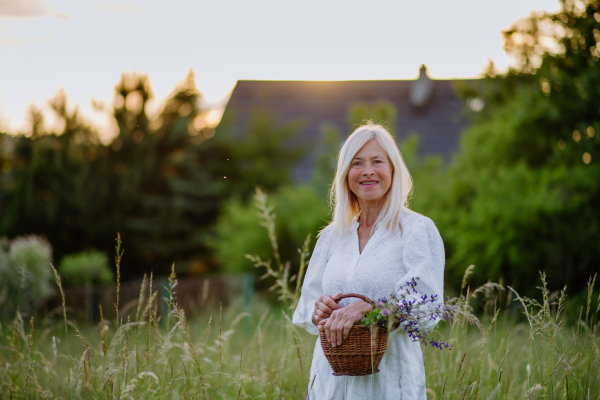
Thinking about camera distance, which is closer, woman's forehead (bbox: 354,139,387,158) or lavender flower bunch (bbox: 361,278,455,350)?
lavender flower bunch (bbox: 361,278,455,350)

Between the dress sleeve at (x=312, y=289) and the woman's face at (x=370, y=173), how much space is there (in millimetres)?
284

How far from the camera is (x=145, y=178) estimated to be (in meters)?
11.9

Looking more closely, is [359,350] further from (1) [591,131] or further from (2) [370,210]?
(1) [591,131]

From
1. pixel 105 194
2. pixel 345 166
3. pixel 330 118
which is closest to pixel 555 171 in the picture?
pixel 345 166

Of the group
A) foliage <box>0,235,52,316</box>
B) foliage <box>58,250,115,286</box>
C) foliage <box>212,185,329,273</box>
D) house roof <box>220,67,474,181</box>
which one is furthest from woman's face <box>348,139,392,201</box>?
house roof <box>220,67,474,181</box>

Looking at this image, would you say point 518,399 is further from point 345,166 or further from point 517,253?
point 517,253

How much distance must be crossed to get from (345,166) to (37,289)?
18.7 feet

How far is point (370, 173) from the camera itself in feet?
7.13

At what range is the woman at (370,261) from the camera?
192 cm

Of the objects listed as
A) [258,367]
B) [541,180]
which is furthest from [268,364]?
[541,180]

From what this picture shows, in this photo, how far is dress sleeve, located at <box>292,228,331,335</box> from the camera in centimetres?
221

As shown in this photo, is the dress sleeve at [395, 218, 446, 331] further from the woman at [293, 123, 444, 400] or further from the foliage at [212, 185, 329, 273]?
the foliage at [212, 185, 329, 273]

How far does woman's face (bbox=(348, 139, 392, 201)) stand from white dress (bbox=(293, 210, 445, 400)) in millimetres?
152

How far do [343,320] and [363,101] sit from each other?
16.9 metres
